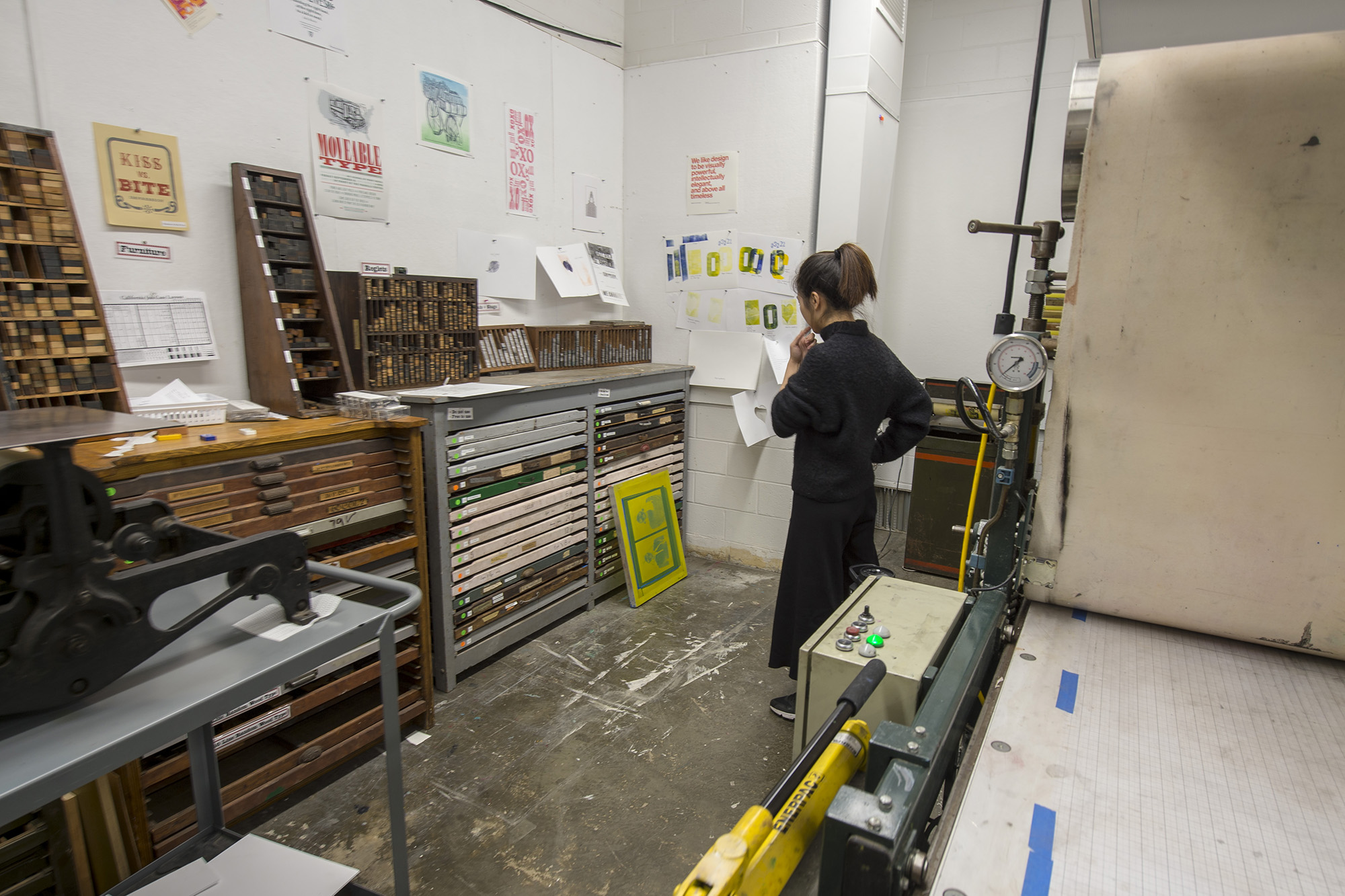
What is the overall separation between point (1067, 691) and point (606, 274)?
295 centimetres

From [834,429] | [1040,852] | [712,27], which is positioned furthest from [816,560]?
[712,27]

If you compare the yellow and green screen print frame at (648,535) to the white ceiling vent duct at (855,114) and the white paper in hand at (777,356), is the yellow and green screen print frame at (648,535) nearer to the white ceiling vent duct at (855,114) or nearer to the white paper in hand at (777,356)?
the white paper in hand at (777,356)

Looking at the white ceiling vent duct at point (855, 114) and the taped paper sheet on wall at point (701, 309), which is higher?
the white ceiling vent duct at point (855, 114)

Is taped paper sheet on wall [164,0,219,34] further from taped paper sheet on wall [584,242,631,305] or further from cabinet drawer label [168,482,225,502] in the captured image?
taped paper sheet on wall [584,242,631,305]

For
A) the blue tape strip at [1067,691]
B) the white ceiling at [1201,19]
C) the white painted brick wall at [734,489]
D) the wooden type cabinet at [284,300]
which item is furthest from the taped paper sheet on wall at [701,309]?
the blue tape strip at [1067,691]

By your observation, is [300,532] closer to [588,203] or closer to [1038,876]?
[1038,876]

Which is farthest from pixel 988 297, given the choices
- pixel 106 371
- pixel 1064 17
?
pixel 106 371

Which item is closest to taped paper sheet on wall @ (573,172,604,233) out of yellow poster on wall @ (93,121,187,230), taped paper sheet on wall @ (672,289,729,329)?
taped paper sheet on wall @ (672,289,729,329)

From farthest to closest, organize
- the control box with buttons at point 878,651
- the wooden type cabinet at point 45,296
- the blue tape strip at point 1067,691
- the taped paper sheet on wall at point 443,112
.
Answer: the taped paper sheet on wall at point 443,112 < the wooden type cabinet at point 45,296 < the control box with buttons at point 878,651 < the blue tape strip at point 1067,691

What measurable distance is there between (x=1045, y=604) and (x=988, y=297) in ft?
8.81

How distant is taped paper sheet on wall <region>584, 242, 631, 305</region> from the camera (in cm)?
357

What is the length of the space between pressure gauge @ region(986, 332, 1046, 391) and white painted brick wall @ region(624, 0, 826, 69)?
7.84ft

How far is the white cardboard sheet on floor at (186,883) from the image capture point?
1.30m

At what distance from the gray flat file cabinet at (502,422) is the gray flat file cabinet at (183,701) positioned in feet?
3.35
